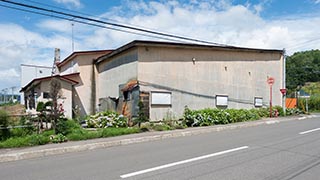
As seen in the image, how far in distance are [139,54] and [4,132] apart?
8452mm

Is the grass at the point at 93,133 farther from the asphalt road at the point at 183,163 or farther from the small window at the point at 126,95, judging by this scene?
the small window at the point at 126,95

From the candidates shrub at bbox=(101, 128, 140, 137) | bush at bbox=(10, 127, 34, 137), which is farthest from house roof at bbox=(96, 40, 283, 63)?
bush at bbox=(10, 127, 34, 137)

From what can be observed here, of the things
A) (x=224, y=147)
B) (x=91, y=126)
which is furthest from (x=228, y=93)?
(x=224, y=147)

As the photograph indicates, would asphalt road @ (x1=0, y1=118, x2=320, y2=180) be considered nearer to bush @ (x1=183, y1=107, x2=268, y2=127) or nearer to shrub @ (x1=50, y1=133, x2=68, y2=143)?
shrub @ (x1=50, y1=133, x2=68, y2=143)

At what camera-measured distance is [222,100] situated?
67.9ft

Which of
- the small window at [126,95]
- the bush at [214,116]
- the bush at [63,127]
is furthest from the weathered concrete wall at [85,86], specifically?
the bush at [63,127]

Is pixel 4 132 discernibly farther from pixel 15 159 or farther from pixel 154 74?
pixel 154 74

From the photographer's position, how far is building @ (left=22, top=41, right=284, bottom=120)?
1705 centimetres

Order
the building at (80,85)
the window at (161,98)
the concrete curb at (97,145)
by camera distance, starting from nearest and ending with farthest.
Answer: the concrete curb at (97,145) → the window at (161,98) → the building at (80,85)

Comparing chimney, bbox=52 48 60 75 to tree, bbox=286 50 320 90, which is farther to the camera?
tree, bbox=286 50 320 90

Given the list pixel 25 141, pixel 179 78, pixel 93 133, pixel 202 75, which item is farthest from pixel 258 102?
pixel 25 141

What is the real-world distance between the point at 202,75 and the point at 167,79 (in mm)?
3040

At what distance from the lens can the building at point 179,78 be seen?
55.7 ft

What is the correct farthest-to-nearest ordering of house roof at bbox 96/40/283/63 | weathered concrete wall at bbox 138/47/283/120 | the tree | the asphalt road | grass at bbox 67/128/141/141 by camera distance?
the tree < weathered concrete wall at bbox 138/47/283/120 < house roof at bbox 96/40/283/63 < grass at bbox 67/128/141/141 < the asphalt road
